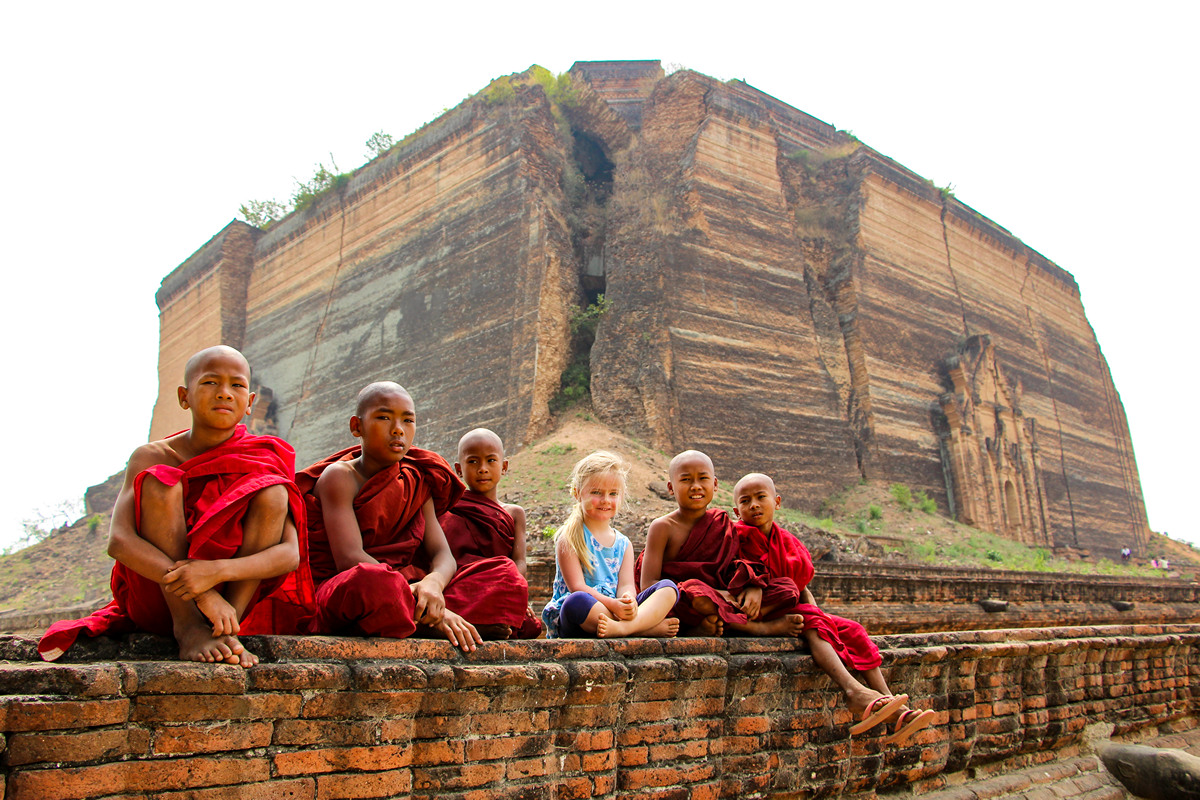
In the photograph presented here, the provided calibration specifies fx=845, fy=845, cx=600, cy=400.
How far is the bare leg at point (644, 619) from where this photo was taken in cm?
317

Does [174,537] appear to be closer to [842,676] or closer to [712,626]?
[712,626]

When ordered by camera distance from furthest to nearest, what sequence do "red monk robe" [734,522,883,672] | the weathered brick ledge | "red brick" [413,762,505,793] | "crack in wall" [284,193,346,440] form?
"crack in wall" [284,193,346,440], "red monk robe" [734,522,883,672], "red brick" [413,762,505,793], the weathered brick ledge

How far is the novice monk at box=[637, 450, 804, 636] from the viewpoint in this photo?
3.54m

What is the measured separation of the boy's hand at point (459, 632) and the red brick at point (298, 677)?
0.40 meters

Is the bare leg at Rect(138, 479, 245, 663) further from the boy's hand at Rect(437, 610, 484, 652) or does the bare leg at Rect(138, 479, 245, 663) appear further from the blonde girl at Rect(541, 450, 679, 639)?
the blonde girl at Rect(541, 450, 679, 639)

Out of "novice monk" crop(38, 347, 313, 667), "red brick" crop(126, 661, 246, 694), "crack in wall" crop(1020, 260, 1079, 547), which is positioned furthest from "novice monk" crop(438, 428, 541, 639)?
"crack in wall" crop(1020, 260, 1079, 547)

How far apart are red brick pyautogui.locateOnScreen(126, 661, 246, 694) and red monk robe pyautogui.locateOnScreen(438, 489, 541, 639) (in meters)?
0.93

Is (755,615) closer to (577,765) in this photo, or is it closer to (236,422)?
(577,765)

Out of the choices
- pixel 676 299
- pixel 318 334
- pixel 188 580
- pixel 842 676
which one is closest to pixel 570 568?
pixel 842 676

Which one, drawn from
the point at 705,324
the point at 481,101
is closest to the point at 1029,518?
the point at 705,324

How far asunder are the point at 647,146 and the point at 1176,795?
1583 centimetres

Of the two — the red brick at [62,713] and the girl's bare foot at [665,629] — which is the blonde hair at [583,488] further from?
the red brick at [62,713]

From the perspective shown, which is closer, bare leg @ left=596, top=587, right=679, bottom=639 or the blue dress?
bare leg @ left=596, top=587, right=679, bottom=639

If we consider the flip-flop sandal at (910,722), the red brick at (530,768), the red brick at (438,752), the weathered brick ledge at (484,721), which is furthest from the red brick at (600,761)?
the flip-flop sandal at (910,722)
